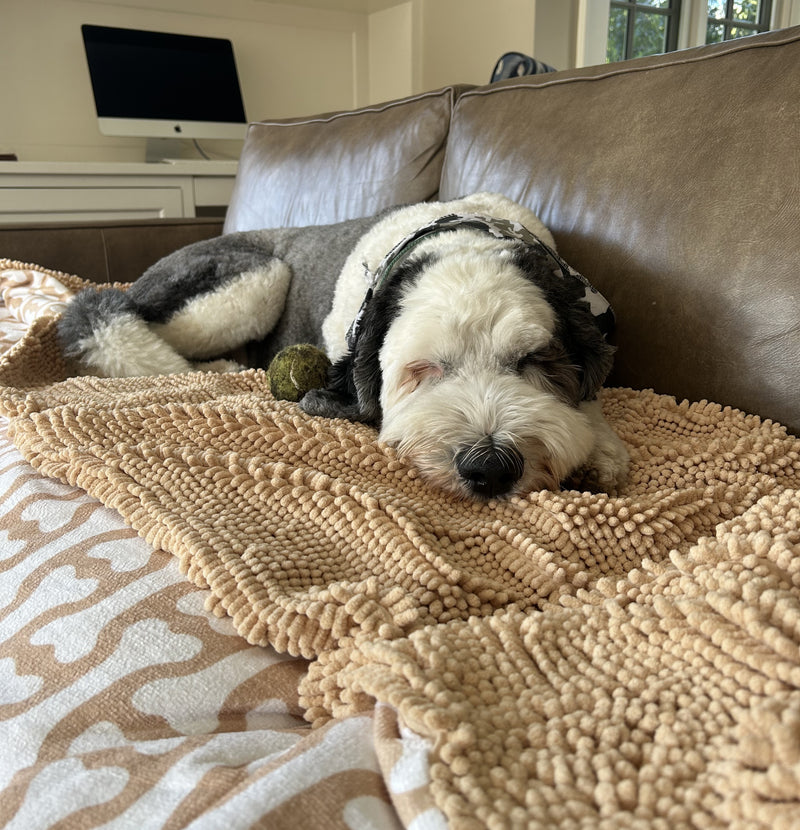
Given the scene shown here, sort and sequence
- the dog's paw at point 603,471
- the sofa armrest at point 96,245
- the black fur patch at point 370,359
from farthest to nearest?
the sofa armrest at point 96,245 → the black fur patch at point 370,359 → the dog's paw at point 603,471

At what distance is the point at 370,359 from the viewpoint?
153 centimetres

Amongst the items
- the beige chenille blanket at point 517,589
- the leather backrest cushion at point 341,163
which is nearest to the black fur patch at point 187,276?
the leather backrest cushion at point 341,163

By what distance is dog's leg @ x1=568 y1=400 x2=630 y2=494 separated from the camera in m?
1.28

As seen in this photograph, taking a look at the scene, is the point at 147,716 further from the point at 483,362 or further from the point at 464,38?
the point at 464,38

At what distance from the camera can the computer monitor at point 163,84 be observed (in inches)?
173

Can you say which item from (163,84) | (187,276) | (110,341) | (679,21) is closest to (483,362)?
(110,341)

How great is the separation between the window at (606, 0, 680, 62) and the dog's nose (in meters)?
4.45

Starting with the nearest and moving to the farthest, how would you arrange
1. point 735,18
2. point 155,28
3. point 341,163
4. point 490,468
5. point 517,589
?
point 517,589, point 490,468, point 341,163, point 155,28, point 735,18

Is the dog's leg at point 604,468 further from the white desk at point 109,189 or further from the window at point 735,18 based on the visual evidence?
the window at point 735,18

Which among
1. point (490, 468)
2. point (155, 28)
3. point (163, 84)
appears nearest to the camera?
point (490, 468)

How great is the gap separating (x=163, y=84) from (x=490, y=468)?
14.1 feet

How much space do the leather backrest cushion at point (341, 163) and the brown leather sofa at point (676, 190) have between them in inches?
4.3

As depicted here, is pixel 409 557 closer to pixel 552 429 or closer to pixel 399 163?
pixel 552 429

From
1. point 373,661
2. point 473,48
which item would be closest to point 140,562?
point 373,661
